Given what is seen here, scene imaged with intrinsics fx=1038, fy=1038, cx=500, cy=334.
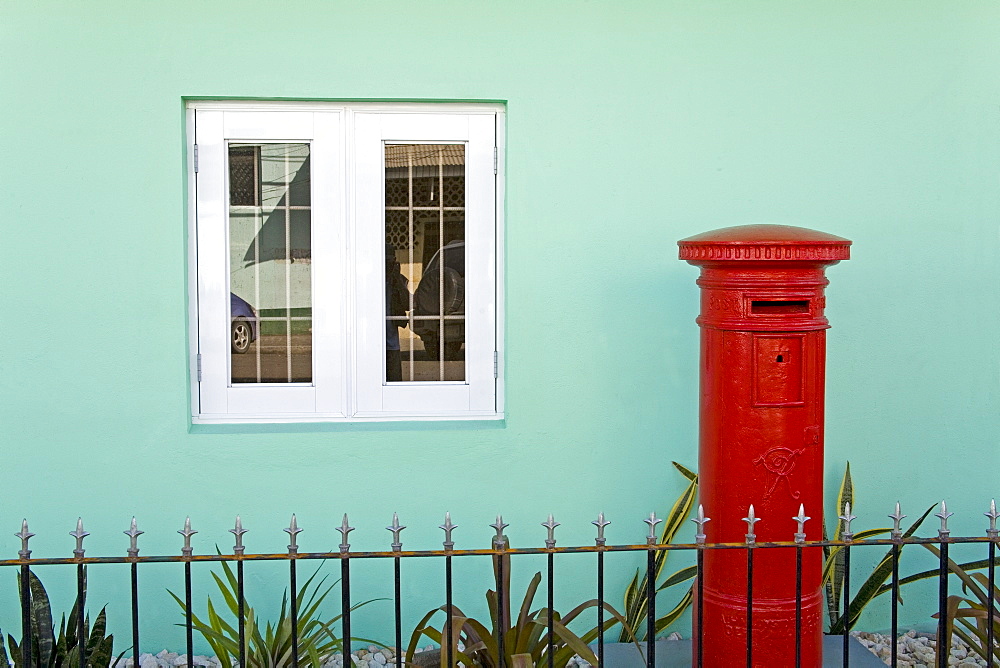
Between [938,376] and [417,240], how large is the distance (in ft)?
7.98

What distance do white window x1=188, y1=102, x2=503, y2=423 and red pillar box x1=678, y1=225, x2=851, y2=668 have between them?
1272 millimetres

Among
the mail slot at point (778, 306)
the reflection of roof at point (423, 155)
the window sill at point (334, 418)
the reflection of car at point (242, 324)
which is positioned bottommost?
the window sill at point (334, 418)

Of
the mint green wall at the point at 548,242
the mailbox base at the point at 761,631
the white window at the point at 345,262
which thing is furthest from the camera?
the white window at the point at 345,262

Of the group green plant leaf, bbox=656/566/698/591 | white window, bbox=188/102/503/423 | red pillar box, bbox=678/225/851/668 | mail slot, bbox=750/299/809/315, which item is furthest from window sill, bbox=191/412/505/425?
mail slot, bbox=750/299/809/315

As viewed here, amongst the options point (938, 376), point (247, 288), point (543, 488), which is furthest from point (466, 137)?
point (938, 376)

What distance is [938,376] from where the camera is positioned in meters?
4.70

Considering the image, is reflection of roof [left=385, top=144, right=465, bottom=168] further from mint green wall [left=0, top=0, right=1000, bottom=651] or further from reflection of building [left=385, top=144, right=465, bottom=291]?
mint green wall [left=0, top=0, right=1000, bottom=651]

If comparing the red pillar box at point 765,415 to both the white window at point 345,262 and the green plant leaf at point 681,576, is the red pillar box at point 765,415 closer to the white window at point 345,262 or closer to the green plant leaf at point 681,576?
the green plant leaf at point 681,576

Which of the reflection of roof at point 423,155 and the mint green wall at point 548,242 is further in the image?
the reflection of roof at point 423,155

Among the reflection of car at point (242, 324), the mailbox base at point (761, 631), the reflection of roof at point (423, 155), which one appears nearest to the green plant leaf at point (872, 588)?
the mailbox base at point (761, 631)

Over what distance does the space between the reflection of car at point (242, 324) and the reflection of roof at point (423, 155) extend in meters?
0.89

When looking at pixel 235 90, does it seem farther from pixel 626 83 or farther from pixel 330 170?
pixel 626 83

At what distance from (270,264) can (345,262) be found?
34cm

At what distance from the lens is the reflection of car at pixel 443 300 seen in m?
4.64
